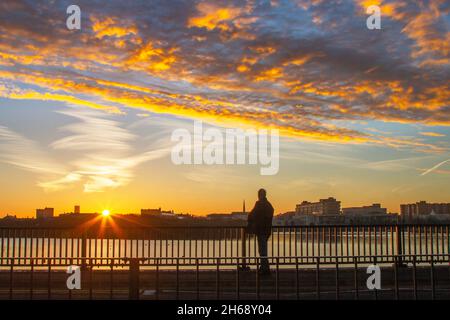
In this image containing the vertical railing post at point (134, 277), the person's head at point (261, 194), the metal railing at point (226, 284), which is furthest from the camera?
the person's head at point (261, 194)

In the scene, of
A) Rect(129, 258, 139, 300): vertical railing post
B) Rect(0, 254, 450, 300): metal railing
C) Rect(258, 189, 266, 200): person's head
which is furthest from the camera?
Rect(258, 189, 266, 200): person's head

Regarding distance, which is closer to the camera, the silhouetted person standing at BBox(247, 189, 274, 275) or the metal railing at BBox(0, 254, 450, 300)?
the metal railing at BBox(0, 254, 450, 300)

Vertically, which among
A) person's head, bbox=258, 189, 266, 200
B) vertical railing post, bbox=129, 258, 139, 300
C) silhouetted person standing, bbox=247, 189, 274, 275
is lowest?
vertical railing post, bbox=129, 258, 139, 300

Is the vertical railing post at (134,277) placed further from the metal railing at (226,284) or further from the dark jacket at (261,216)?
the dark jacket at (261,216)

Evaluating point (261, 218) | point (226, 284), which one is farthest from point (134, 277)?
point (261, 218)

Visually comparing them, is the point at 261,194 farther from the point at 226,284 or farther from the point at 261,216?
the point at 226,284

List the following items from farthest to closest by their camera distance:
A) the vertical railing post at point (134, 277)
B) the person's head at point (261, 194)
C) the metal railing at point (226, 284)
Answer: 1. the person's head at point (261, 194)
2. the metal railing at point (226, 284)
3. the vertical railing post at point (134, 277)

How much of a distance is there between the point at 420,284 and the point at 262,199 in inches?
196

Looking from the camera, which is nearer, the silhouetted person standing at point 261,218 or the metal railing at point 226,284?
the metal railing at point 226,284

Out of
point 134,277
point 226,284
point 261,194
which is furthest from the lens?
point 261,194

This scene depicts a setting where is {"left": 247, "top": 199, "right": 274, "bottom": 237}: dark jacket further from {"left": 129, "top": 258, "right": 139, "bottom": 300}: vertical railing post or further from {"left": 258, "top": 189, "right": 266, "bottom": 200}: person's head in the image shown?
{"left": 129, "top": 258, "right": 139, "bottom": 300}: vertical railing post

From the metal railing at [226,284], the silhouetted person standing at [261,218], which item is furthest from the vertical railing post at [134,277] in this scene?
the silhouetted person standing at [261,218]

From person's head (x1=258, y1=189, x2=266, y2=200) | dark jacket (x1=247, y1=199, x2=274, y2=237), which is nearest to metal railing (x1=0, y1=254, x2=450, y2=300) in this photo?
dark jacket (x1=247, y1=199, x2=274, y2=237)
